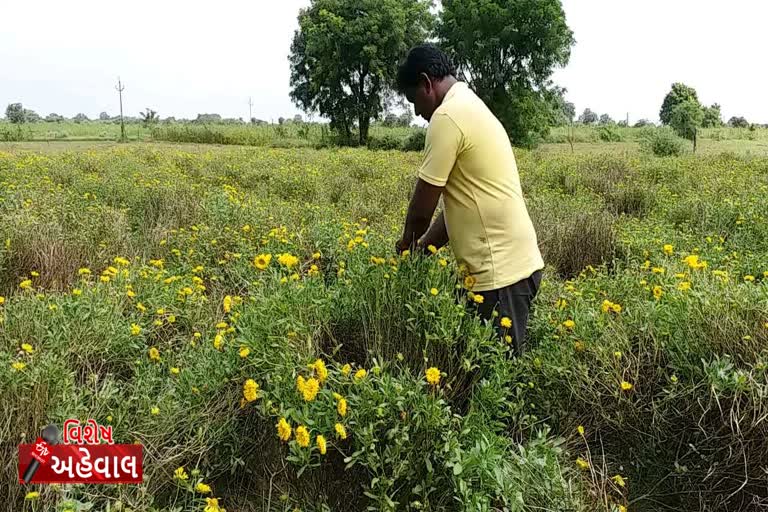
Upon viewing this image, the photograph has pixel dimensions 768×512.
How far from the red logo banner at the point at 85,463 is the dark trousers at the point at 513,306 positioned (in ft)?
4.89

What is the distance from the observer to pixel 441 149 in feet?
7.36

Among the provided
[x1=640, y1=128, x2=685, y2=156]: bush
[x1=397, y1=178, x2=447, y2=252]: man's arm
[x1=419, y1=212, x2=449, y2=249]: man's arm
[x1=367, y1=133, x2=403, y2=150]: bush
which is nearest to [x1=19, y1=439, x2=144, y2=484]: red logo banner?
[x1=397, y1=178, x2=447, y2=252]: man's arm

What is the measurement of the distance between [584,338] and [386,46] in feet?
104

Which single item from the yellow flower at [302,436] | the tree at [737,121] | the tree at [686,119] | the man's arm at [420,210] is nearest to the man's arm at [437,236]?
the man's arm at [420,210]

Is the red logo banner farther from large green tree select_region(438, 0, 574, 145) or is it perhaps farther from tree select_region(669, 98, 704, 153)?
large green tree select_region(438, 0, 574, 145)

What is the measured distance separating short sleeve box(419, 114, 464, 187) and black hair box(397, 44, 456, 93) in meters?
0.25

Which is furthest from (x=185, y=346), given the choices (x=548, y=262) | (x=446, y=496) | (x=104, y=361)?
(x=548, y=262)

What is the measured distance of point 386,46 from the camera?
32000mm

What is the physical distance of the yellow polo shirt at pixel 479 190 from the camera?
2.26 m

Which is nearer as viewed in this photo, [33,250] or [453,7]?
[33,250]

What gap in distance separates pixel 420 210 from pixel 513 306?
60cm

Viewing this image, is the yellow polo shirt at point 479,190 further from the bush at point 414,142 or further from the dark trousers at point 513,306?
the bush at point 414,142

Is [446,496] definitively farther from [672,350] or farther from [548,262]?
[548,262]

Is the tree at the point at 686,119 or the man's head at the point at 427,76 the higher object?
the tree at the point at 686,119
